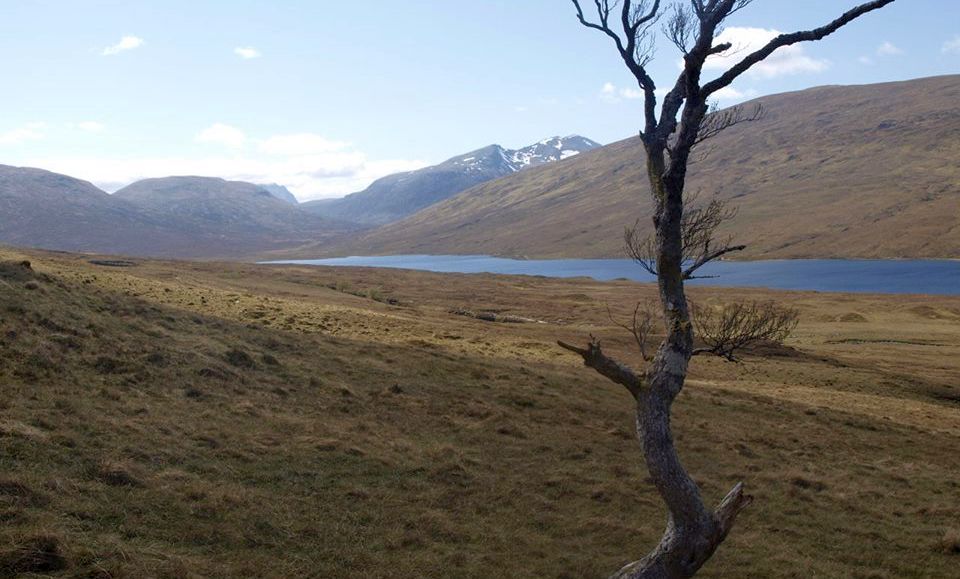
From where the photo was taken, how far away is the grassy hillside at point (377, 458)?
11.4 meters

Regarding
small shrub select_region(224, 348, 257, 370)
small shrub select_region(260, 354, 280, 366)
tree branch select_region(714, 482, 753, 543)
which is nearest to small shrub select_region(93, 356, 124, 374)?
small shrub select_region(224, 348, 257, 370)

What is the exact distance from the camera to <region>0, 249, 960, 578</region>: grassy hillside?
37.4 feet

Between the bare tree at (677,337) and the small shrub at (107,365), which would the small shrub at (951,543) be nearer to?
the bare tree at (677,337)

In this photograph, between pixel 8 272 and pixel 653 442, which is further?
pixel 8 272

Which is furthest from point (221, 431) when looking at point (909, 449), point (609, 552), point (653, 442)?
point (909, 449)

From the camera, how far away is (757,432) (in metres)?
26.0

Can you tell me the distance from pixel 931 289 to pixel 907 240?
3145 inches

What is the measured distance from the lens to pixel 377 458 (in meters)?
17.1

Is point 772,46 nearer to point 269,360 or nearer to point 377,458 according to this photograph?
point 377,458

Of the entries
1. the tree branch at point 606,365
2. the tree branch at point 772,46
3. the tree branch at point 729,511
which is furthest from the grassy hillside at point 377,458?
the tree branch at point 772,46

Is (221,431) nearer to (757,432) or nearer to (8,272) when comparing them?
(8,272)

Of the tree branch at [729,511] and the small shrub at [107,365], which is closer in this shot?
the tree branch at [729,511]

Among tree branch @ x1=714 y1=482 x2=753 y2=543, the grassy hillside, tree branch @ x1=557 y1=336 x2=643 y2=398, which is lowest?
the grassy hillside

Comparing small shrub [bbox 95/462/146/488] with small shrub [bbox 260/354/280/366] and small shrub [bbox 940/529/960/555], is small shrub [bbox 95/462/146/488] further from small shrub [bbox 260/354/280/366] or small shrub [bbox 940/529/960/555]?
small shrub [bbox 940/529/960/555]
